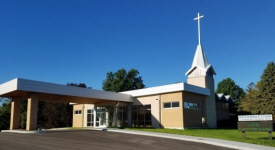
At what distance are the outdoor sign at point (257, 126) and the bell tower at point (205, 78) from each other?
12.0m

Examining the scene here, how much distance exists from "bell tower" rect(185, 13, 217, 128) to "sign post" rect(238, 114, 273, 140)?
1193 cm

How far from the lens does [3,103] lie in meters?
52.8

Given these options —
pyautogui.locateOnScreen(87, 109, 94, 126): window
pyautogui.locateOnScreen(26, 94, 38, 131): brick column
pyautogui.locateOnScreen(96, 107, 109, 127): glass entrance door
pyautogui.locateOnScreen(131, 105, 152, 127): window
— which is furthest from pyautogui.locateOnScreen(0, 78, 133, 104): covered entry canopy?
pyautogui.locateOnScreen(87, 109, 94, 126): window

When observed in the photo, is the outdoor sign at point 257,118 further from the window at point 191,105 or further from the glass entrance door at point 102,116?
the glass entrance door at point 102,116

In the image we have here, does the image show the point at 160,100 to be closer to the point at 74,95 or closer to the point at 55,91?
the point at 74,95

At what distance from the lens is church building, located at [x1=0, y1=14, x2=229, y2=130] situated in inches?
829

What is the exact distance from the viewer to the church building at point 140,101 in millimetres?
21047

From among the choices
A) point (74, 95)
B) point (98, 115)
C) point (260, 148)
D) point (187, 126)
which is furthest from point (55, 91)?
point (260, 148)

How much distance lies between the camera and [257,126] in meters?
15.9

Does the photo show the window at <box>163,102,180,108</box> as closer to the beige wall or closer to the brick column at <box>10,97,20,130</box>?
the beige wall

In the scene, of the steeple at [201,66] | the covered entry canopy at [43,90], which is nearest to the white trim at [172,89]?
the steeple at [201,66]

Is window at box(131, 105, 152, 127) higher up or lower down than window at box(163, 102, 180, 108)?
lower down

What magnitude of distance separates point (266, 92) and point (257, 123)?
16372mm

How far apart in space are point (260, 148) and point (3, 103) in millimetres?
52942
